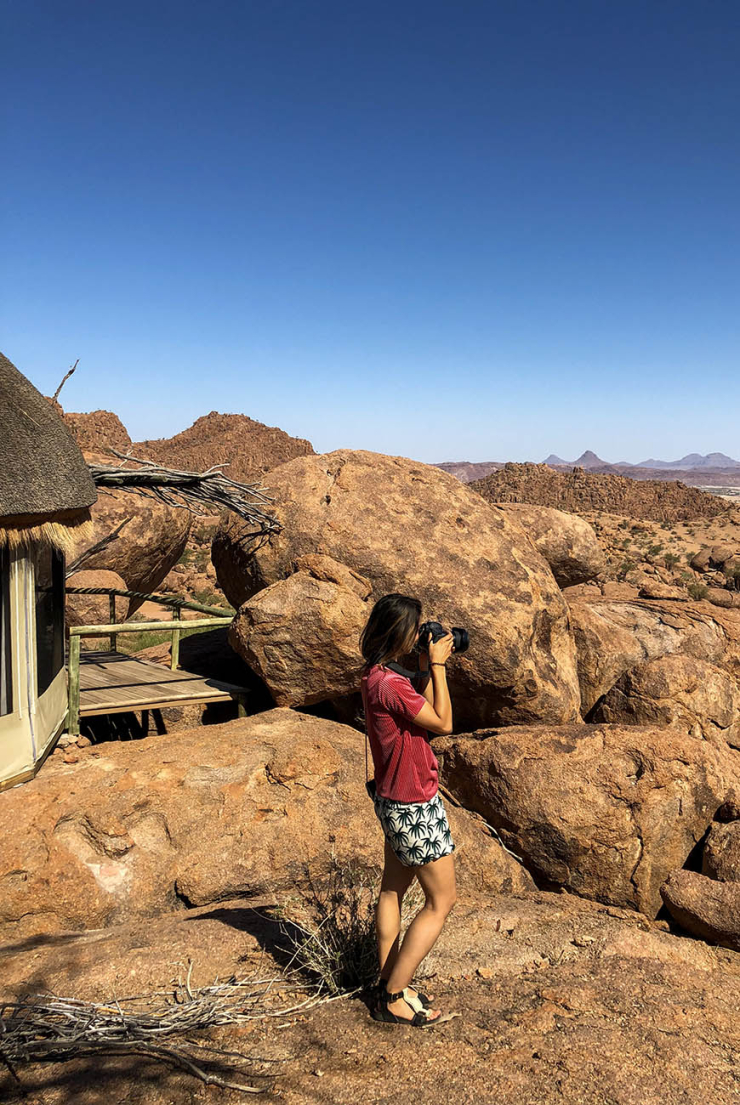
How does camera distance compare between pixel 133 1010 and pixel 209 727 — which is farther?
pixel 209 727

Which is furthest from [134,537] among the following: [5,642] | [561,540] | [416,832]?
[416,832]

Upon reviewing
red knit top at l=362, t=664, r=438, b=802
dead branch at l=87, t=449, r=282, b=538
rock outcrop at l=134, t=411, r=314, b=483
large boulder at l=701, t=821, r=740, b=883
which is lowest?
large boulder at l=701, t=821, r=740, b=883

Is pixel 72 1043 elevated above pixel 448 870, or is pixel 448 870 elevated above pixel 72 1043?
pixel 448 870

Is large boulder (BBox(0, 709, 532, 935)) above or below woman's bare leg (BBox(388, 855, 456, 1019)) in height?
below

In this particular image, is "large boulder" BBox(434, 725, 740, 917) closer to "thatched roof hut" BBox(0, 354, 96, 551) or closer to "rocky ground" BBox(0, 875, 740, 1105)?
"rocky ground" BBox(0, 875, 740, 1105)

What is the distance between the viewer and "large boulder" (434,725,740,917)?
18.0ft

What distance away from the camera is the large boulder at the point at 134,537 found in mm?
12231

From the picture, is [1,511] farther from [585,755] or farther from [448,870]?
[585,755]

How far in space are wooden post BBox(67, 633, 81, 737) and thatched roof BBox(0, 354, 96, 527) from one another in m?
1.14

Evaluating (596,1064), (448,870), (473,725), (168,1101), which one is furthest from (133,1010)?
(473,725)

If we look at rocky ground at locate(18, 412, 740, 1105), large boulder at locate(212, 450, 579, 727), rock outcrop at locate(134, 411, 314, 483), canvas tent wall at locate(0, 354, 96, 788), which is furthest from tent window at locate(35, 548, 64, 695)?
rock outcrop at locate(134, 411, 314, 483)

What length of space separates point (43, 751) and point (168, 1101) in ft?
12.0

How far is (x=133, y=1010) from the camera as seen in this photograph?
3324 mm

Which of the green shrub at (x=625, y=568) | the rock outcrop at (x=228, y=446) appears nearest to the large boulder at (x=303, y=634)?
the green shrub at (x=625, y=568)
